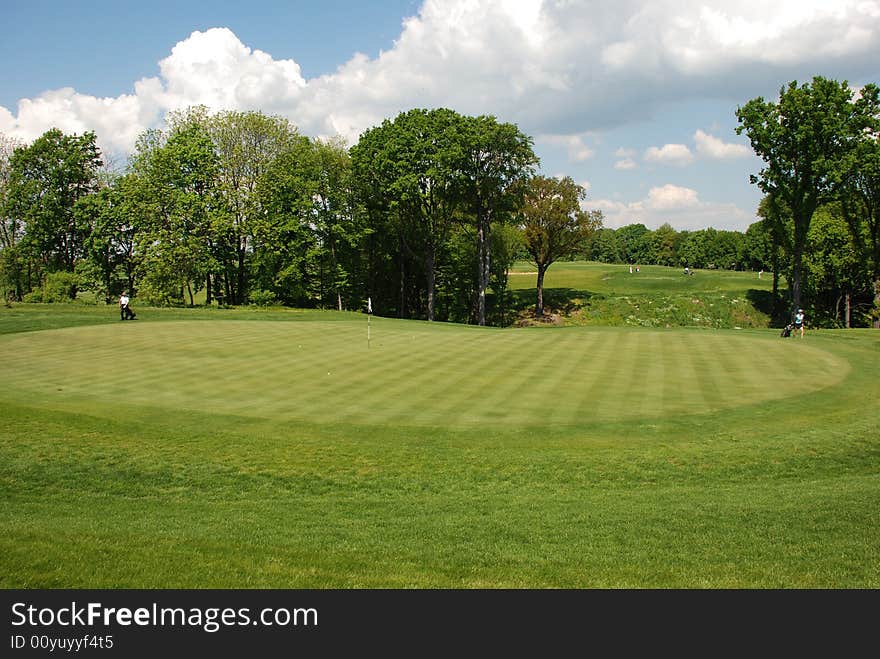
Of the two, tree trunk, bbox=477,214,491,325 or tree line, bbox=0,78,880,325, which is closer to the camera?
tree line, bbox=0,78,880,325

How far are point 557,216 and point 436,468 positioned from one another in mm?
62461

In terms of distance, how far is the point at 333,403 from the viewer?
17781 millimetres

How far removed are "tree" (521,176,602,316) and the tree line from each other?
0.23 meters

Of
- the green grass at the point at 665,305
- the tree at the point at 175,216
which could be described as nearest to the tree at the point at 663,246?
the green grass at the point at 665,305

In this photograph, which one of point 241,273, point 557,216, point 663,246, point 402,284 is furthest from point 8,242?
point 663,246

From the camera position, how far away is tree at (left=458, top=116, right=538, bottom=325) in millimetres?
59156

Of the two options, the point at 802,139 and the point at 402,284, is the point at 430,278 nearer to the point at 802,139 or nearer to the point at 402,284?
the point at 402,284

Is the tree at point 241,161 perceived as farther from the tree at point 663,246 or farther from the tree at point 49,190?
the tree at point 663,246

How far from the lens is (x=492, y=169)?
201 ft

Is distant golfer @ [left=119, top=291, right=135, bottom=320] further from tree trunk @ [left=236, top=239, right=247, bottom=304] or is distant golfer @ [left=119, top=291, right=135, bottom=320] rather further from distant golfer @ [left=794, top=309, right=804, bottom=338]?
distant golfer @ [left=794, top=309, right=804, bottom=338]

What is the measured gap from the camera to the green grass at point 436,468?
7719mm

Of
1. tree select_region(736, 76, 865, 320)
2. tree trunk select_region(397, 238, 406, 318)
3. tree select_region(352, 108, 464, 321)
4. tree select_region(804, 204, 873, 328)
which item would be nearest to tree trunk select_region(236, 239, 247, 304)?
tree select_region(352, 108, 464, 321)

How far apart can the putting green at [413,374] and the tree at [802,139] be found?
28.1 metres
